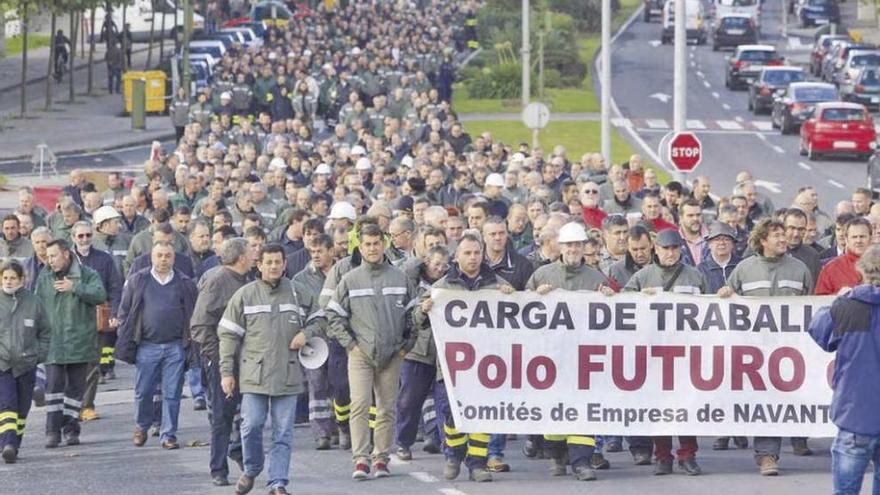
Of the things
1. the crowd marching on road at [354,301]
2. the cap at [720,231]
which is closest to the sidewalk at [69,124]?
the crowd marching on road at [354,301]

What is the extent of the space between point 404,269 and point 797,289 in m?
2.81

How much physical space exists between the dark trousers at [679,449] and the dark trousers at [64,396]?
4.82 metres

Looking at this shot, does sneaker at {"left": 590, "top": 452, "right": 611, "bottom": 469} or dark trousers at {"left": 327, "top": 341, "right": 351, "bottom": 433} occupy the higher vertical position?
dark trousers at {"left": 327, "top": 341, "right": 351, "bottom": 433}

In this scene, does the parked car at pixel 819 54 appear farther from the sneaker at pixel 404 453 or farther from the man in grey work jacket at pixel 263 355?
the man in grey work jacket at pixel 263 355

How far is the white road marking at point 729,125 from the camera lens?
2367 inches

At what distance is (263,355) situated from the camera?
15156 millimetres

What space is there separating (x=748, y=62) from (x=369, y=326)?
55934mm

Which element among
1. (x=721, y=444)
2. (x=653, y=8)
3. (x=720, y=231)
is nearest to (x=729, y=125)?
(x=653, y=8)

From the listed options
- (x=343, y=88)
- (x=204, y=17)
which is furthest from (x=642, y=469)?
(x=204, y=17)

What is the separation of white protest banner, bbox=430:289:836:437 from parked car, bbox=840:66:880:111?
47.8 m

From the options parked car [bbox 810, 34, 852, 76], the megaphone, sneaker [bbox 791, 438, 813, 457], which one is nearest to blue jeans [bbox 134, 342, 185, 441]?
the megaphone

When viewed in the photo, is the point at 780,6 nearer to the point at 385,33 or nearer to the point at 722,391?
the point at 385,33

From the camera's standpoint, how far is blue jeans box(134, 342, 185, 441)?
17.9 meters

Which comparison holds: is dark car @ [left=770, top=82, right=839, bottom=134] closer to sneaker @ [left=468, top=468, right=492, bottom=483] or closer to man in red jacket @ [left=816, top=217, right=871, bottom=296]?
man in red jacket @ [left=816, top=217, right=871, bottom=296]
